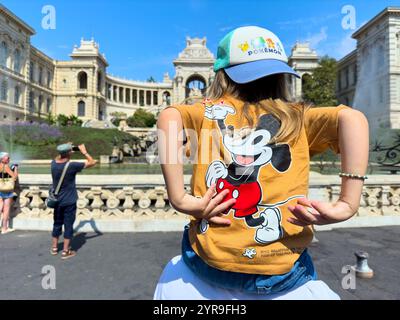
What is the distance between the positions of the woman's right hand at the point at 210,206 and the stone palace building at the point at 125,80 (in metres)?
38.0

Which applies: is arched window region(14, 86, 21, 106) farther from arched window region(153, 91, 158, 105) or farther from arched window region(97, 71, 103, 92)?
arched window region(153, 91, 158, 105)

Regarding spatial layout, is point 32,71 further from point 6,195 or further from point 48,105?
point 6,195

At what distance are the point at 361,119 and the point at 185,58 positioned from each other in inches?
2791

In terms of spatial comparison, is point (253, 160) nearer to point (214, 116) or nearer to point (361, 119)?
point (214, 116)

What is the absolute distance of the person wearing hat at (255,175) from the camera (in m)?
1.13

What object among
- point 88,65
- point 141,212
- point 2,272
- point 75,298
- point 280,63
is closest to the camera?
point 280,63

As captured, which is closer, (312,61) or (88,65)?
(312,61)

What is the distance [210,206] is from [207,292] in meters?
0.42

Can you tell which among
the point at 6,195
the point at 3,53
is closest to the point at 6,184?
the point at 6,195

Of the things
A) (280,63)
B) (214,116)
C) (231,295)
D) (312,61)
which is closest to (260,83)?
(280,63)

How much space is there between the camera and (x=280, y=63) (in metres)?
1.24

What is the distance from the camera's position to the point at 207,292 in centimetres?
123

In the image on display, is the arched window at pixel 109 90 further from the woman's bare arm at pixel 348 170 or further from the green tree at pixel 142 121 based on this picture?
the woman's bare arm at pixel 348 170

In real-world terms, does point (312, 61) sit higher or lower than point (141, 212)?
higher
